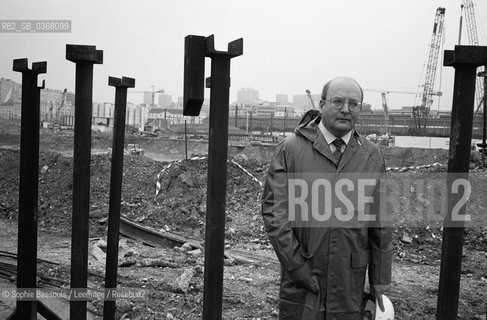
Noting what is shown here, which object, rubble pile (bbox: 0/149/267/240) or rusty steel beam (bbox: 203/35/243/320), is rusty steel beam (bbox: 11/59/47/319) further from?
rubble pile (bbox: 0/149/267/240)

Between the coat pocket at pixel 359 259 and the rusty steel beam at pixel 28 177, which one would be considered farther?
the rusty steel beam at pixel 28 177

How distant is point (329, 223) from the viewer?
2.24 m

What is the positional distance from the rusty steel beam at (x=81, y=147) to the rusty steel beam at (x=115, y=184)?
87 cm

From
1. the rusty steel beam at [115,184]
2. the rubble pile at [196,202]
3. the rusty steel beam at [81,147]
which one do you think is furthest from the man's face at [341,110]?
the rubble pile at [196,202]

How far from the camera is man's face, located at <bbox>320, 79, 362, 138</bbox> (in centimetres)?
230

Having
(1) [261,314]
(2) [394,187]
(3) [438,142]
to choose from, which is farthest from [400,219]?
(3) [438,142]

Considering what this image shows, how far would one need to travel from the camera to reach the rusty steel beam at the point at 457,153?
75.0 inches

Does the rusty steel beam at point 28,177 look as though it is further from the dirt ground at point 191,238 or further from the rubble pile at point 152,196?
the rubble pile at point 152,196

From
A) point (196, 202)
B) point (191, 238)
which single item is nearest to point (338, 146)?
point (191, 238)

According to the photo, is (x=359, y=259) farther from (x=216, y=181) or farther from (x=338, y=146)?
(x=216, y=181)

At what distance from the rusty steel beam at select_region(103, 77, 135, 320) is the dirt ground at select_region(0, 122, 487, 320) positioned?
1.05 metres

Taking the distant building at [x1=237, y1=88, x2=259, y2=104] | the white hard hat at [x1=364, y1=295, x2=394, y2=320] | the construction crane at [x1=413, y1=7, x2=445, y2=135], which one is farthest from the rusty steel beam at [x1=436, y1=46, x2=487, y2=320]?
the distant building at [x1=237, y1=88, x2=259, y2=104]

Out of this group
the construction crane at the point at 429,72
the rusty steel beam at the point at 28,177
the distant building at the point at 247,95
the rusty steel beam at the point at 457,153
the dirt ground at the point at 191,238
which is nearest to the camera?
the rusty steel beam at the point at 457,153

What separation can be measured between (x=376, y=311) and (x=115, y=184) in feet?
7.84
